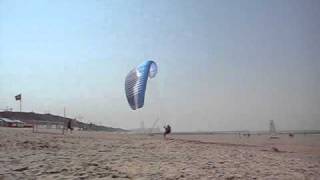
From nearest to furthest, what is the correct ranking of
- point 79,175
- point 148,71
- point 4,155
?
point 79,175, point 4,155, point 148,71

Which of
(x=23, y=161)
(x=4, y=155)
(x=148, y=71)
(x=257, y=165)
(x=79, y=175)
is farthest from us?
(x=148, y=71)

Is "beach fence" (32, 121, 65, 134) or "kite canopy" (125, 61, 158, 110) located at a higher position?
"kite canopy" (125, 61, 158, 110)

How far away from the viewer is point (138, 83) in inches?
1070

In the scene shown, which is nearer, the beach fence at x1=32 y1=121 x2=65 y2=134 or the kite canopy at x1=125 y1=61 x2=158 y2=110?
the kite canopy at x1=125 y1=61 x2=158 y2=110

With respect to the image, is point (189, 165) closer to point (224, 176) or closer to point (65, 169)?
point (224, 176)

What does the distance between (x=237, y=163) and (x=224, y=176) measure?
273 cm

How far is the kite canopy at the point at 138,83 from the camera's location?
26766 millimetres

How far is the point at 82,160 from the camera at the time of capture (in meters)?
11.0

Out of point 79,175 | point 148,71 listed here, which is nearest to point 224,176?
point 79,175

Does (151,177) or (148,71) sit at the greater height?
(148,71)

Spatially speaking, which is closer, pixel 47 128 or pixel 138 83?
pixel 138 83

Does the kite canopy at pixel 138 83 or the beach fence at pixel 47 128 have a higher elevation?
the kite canopy at pixel 138 83

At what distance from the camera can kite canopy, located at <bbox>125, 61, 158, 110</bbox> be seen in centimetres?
2677

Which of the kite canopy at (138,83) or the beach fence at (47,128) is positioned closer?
the kite canopy at (138,83)
